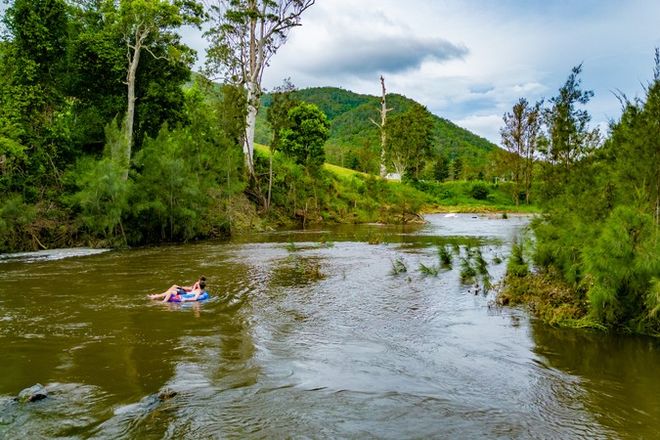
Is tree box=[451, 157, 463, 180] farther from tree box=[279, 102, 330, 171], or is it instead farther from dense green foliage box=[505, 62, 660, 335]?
dense green foliage box=[505, 62, 660, 335]

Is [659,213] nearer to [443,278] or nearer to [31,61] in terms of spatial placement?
[443,278]

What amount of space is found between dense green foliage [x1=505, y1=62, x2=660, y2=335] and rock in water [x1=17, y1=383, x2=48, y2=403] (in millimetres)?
10848

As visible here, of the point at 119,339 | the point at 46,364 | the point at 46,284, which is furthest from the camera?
the point at 46,284

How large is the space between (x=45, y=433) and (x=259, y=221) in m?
36.5

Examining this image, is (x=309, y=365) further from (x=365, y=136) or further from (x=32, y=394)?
(x=365, y=136)

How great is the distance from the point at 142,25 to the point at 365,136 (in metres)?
87.7

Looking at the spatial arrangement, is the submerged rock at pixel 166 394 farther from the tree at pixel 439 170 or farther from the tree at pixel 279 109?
Answer: the tree at pixel 439 170

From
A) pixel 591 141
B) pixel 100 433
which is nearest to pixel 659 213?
pixel 591 141

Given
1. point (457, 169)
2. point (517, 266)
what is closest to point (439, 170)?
point (457, 169)

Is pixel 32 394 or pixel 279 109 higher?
pixel 279 109

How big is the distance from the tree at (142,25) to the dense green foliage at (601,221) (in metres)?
23.0

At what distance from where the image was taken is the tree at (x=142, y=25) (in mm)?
30531

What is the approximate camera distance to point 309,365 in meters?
9.68

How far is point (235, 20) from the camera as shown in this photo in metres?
43.3
